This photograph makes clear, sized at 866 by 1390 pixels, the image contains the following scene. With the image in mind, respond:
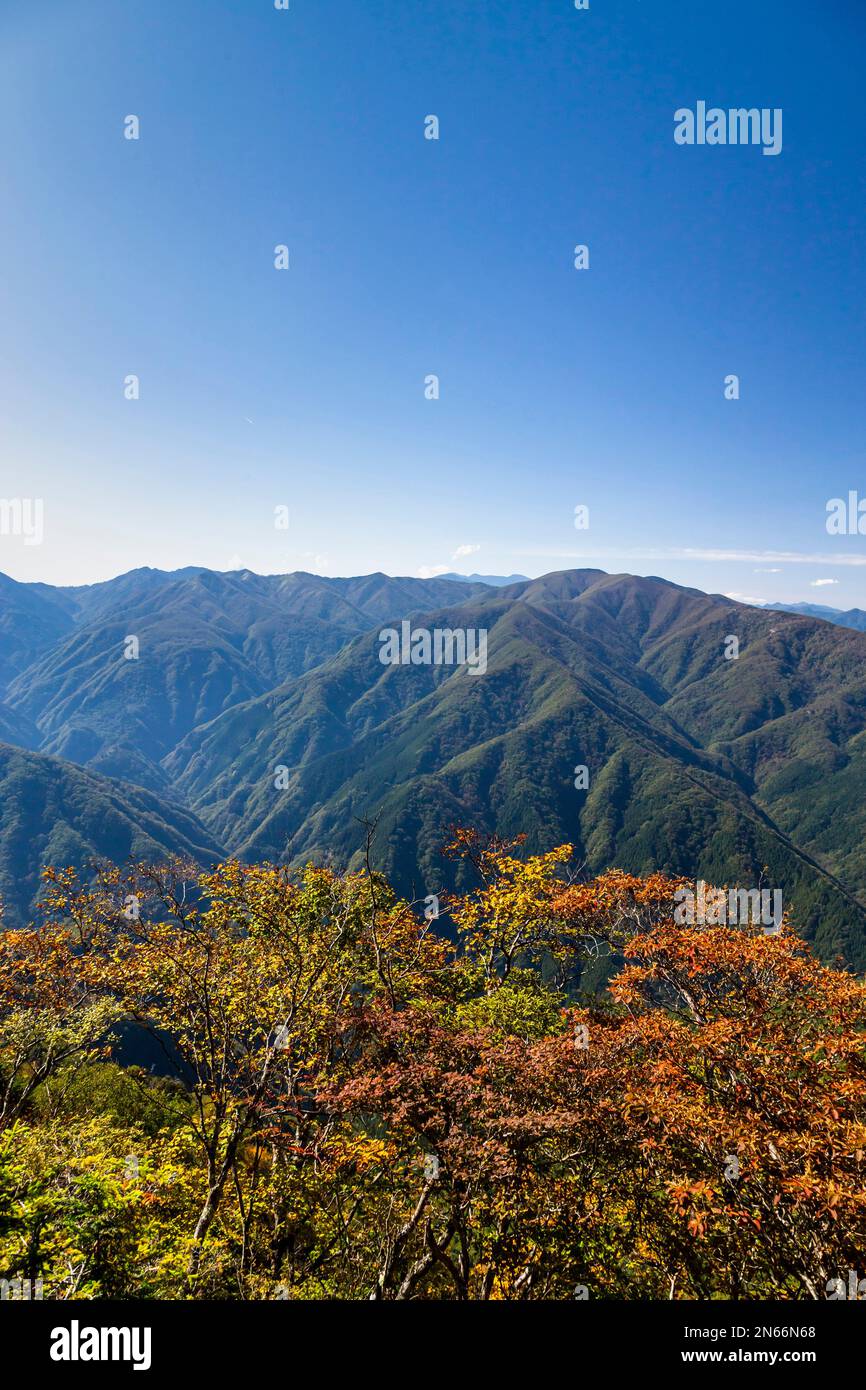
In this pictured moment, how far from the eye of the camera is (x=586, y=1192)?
1265 centimetres

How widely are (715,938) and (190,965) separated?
16.6 metres

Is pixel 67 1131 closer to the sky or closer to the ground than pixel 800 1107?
closer to the ground

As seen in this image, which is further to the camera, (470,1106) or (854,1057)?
(854,1057)

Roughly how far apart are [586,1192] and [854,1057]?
6.72 m

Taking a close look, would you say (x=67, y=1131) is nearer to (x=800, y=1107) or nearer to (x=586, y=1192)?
(x=586, y=1192)
